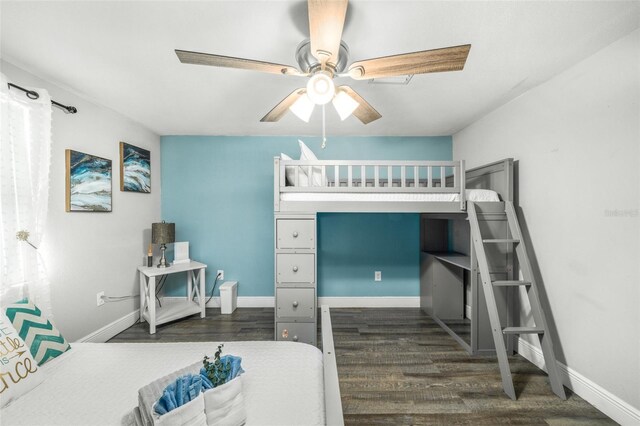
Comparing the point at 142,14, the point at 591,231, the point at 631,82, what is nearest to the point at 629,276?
the point at 591,231

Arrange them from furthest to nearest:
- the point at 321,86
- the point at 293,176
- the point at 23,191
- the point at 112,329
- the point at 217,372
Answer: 1. the point at 112,329
2. the point at 293,176
3. the point at 23,191
4. the point at 321,86
5. the point at 217,372

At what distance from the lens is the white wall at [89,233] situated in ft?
6.97

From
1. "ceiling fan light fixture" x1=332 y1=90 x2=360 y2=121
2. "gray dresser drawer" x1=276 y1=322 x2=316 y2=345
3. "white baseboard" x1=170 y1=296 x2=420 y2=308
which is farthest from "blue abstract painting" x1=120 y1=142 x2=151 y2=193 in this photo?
"ceiling fan light fixture" x1=332 y1=90 x2=360 y2=121

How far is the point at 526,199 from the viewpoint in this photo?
7.49 ft

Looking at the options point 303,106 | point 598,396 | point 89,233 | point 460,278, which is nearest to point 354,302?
point 460,278

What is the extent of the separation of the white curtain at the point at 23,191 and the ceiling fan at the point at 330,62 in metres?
1.43

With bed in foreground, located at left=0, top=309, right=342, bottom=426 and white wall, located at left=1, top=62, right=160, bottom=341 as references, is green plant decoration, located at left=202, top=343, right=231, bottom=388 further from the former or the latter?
white wall, located at left=1, top=62, right=160, bottom=341

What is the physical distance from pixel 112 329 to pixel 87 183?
1456 mm

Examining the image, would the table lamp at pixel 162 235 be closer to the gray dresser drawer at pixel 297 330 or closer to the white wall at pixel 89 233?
the white wall at pixel 89 233

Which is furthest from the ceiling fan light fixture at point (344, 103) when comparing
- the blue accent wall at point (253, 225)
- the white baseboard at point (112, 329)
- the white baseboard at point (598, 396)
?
the white baseboard at point (112, 329)

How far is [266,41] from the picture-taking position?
1586mm

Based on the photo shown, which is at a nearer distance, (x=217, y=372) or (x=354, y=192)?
(x=217, y=372)

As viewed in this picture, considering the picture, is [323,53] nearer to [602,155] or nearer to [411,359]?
[602,155]

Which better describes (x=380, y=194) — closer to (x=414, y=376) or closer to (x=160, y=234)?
(x=414, y=376)
